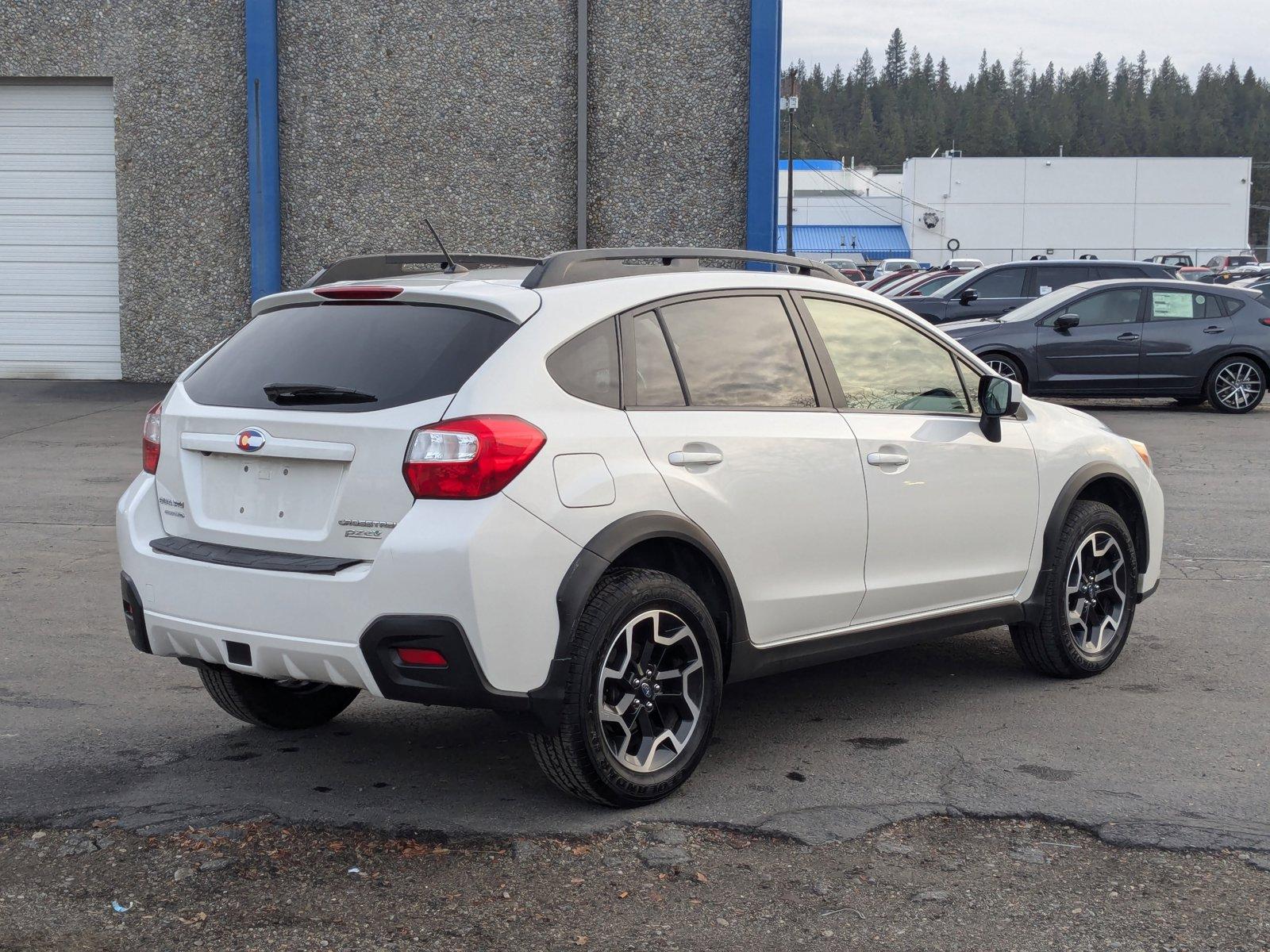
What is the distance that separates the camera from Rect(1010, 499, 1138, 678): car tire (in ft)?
19.1

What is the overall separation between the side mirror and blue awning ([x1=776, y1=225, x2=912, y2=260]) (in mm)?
78314

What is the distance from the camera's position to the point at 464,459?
396cm

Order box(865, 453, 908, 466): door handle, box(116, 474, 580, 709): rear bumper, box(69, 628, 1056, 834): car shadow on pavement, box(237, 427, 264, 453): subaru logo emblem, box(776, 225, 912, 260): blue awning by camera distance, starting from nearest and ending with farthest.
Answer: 1. box(116, 474, 580, 709): rear bumper
2. box(237, 427, 264, 453): subaru logo emblem
3. box(69, 628, 1056, 834): car shadow on pavement
4. box(865, 453, 908, 466): door handle
5. box(776, 225, 912, 260): blue awning

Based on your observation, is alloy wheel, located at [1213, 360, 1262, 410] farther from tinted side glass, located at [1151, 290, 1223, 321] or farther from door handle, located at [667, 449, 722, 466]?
door handle, located at [667, 449, 722, 466]

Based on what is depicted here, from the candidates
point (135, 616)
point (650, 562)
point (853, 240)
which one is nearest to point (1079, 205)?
point (853, 240)

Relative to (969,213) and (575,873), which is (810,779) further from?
(969,213)

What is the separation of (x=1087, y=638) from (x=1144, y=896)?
2.40 meters

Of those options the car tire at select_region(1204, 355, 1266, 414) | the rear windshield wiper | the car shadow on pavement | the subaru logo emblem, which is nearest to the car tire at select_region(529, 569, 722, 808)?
the car shadow on pavement

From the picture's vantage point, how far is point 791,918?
362 centimetres

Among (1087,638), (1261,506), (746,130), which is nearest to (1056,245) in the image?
(746,130)

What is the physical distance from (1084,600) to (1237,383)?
41.6 ft

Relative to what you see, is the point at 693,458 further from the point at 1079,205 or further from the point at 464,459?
the point at 1079,205

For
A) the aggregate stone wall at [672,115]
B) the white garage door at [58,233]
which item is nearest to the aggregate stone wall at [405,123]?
the aggregate stone wall at [672,115]

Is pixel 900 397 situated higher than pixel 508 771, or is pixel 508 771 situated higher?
pixel 900 397
